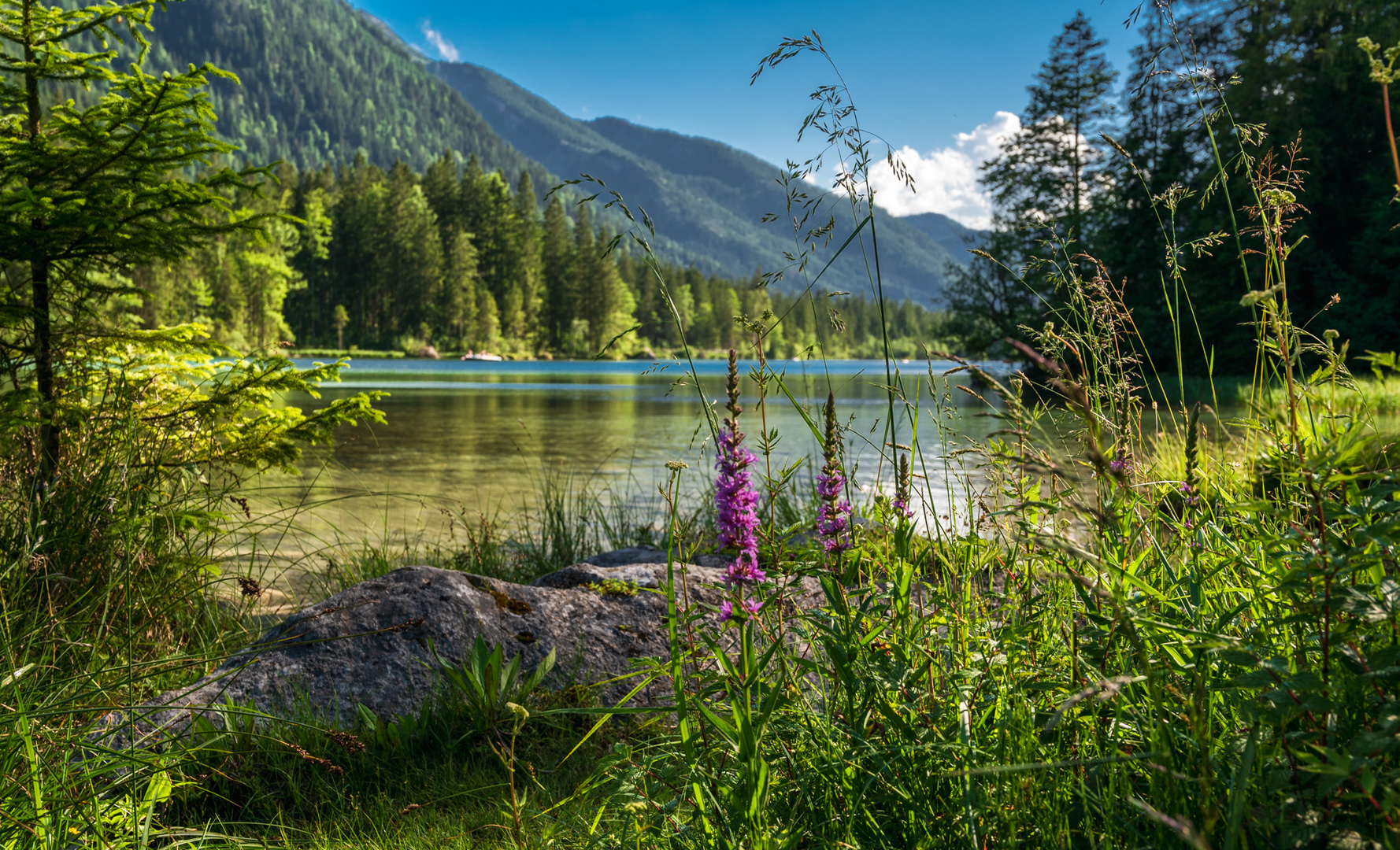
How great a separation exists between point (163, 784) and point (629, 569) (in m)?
2.06

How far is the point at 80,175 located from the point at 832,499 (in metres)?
4.54

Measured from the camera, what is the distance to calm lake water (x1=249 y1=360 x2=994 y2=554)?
4430 millimetres

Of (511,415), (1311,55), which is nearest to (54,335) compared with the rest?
(511,415)

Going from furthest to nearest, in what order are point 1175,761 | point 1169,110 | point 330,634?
point 1169,110 → point 330,634 → point 1175,761

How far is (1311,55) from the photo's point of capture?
77.1 ft

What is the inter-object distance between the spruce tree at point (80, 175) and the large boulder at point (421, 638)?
7.00 ft

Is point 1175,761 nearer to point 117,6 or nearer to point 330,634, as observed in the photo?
Result: point 330,634

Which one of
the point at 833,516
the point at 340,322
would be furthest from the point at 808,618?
the point at 340,322

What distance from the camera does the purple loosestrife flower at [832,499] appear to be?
4.86ft

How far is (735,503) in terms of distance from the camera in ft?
4.58

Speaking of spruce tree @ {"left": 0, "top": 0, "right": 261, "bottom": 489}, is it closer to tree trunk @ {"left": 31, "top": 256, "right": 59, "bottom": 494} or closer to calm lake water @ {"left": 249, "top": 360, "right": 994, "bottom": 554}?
tree trunk @ {"left": 31, "top": 256, "right": 59, "bottom": 494}

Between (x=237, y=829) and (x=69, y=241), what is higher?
(x=69, y=241)

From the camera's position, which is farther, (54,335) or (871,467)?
(871,467)

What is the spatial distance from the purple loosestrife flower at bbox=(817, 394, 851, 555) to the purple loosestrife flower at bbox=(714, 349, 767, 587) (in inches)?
7.1
